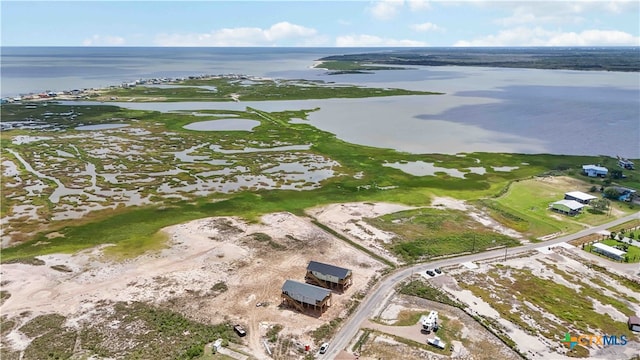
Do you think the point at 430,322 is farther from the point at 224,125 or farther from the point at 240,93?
the point at 240,93

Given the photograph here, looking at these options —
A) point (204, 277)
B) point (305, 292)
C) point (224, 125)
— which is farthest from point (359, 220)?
point (224, 125)

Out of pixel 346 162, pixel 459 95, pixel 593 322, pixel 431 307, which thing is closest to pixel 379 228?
pixel 431 307

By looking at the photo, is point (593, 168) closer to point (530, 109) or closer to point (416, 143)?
point (416, 143)

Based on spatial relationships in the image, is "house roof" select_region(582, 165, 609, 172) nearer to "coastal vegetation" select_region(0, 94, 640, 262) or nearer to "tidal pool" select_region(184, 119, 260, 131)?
"coastal vegetation" select_region(0, 94, 640, 262)

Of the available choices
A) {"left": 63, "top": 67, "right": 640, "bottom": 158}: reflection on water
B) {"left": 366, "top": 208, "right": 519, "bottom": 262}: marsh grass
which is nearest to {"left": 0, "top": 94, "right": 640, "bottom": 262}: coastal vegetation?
{"left": 366, "top": 208, "right": 519, "bottom": 262}: marsh grass

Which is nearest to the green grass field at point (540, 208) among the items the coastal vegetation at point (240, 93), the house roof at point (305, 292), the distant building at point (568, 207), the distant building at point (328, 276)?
the distant building at point (568, 207)

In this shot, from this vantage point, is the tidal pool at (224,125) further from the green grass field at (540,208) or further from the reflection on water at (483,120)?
the green grass field at (540,208)
